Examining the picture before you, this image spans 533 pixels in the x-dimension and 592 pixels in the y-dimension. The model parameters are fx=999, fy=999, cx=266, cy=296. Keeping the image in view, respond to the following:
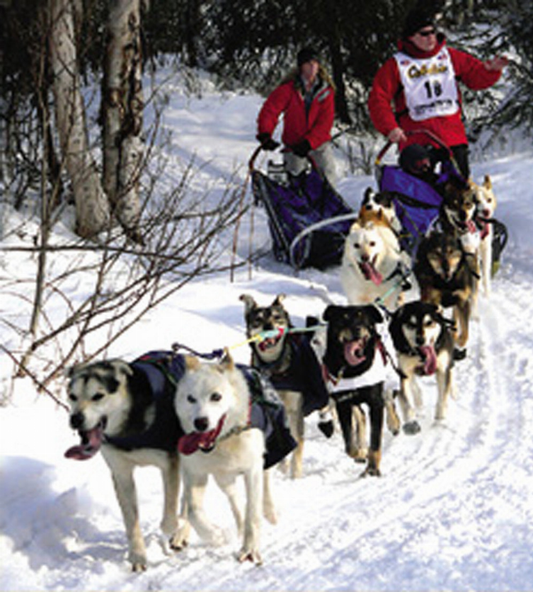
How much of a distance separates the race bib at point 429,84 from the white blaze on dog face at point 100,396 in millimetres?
4529

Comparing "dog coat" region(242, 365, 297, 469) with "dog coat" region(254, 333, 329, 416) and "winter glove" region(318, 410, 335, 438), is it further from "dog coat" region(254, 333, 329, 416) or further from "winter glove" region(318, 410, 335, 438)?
"winter glove" region(318, 410, 335, 438)

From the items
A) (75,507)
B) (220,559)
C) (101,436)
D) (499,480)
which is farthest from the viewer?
(499,480)

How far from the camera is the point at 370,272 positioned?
6203mm

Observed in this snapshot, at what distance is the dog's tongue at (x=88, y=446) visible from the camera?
3018 millimetres

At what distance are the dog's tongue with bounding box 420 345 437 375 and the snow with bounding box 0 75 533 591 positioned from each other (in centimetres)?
31

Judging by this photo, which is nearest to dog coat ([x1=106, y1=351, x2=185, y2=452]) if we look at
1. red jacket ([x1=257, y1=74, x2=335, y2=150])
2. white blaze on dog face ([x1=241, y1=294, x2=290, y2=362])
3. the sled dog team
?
the sled dog team

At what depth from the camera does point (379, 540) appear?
3494 millimetres

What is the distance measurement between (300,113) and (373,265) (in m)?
2.29

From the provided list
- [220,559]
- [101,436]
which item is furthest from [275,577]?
[101,436]

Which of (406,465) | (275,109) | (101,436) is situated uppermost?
(275,109)

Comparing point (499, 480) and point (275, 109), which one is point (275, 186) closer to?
point (275, 109)

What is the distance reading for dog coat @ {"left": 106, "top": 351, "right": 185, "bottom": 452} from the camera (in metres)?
3.27

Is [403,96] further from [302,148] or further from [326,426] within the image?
[326,426]

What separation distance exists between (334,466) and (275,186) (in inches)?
151
